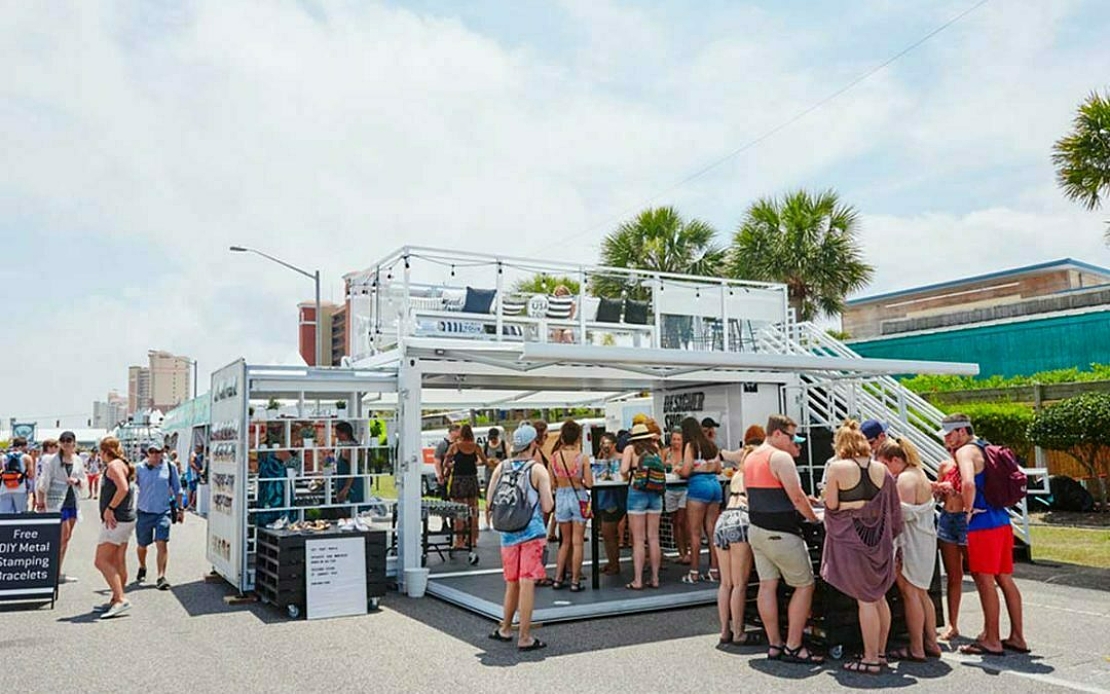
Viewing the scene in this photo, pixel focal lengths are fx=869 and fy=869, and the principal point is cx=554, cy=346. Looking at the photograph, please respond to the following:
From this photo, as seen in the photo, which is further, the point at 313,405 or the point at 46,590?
the point at 313,405

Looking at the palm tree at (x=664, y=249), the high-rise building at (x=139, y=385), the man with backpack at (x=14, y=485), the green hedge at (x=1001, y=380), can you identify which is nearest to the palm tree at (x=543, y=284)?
the palm tree at (x=664, y=249)

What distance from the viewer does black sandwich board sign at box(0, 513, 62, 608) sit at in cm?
848

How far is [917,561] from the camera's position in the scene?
5.99 m

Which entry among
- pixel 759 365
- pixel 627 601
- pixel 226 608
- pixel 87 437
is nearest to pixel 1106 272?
pixel 759 365

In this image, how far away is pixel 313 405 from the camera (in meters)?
14.4

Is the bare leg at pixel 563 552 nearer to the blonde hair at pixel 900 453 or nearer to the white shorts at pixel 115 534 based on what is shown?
the blonde hair at pixel 900 453

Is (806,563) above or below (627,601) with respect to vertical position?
above

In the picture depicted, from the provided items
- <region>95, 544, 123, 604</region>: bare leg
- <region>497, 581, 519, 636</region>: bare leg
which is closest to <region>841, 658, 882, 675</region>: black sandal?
<region>497, 581, 519, 636</region>: bare leg

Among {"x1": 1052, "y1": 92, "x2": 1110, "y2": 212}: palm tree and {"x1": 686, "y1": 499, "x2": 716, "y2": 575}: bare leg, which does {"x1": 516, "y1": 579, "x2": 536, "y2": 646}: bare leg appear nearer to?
{"x1": 686, "y1": 499, "x2": 716, "y2": 575}: bare leg

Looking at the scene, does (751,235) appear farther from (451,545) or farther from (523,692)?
(523,692)

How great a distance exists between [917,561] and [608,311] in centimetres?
629

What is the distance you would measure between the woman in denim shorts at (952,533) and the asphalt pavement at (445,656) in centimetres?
36

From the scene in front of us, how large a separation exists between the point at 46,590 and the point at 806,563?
7284 millimetres

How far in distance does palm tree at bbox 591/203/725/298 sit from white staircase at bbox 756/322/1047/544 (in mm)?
6430
